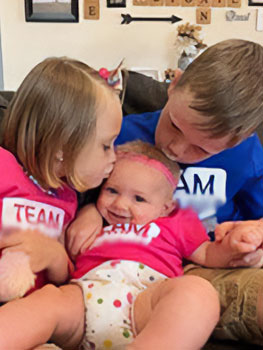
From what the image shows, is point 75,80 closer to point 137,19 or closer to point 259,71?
point 259,71

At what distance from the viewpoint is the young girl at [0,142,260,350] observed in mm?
→ 818

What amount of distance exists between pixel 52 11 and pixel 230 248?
2.59 m

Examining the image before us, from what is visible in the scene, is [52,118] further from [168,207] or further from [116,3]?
[116,3]

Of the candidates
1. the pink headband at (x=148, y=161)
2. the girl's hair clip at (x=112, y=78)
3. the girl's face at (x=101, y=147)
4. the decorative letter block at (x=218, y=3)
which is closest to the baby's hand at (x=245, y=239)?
the pink headband at (x=148, y=161)

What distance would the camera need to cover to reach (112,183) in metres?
1.12

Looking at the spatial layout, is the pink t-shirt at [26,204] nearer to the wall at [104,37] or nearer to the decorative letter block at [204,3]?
the wall at [104,37]

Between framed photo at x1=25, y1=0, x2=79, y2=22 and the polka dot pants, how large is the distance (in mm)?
2535

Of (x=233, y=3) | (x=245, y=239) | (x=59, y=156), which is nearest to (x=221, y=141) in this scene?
(x=245, y=239)

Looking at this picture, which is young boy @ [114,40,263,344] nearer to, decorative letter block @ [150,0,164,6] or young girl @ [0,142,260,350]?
young girl @ [0,142,260,350]

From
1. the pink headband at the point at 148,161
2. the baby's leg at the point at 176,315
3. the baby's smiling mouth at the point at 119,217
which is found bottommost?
the baby's leg at the point at 176,315

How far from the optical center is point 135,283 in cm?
101

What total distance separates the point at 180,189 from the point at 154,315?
0.44 meters

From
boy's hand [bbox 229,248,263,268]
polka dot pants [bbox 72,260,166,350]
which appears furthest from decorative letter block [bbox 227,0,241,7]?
polka dot pants [bbox 72,260,166,350]

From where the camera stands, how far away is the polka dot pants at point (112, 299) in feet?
3.00
